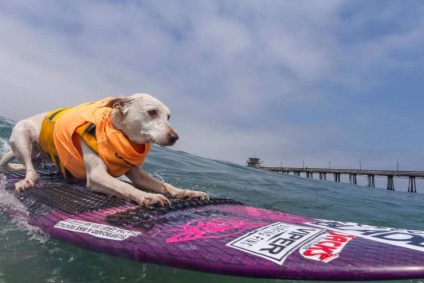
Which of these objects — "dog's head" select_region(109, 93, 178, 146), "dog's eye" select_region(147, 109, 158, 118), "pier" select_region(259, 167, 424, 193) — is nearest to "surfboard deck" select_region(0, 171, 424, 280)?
"dog's head" select_region(109, 93, 178, 146)

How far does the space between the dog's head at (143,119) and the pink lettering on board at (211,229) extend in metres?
1.18

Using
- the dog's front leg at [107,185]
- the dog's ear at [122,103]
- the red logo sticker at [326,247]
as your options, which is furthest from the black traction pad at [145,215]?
the red logo sticker at [326,247]

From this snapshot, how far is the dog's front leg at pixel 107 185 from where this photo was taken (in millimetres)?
3945

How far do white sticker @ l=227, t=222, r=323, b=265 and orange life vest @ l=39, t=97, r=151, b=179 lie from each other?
6.95ft

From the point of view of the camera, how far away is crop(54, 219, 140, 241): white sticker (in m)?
3.21

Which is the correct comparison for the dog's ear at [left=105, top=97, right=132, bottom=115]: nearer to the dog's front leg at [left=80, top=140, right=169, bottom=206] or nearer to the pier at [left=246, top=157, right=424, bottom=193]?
the dog's front leg at [left=80, top=140, right=169, bottom=206]

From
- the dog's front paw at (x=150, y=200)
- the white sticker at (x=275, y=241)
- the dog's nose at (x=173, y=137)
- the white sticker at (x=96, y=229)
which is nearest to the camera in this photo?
the white sticker at (x=275, y=241)

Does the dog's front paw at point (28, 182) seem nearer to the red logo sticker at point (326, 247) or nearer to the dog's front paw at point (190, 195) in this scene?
the dog's front paw at point (190, 195)

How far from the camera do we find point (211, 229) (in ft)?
10.4

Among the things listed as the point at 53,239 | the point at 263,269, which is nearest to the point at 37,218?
the point at 53,239

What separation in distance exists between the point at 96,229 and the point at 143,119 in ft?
4.74

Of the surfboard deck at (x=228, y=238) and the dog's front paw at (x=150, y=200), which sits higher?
the dog's front paw at (x=150, y=200)

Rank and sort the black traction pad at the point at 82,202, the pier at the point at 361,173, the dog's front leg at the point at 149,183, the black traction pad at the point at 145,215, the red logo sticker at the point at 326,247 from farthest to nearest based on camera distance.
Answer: the pier at the point at 361,173, the dog's front leg at the point at 149,183, the black traction pad at the point at 82,202, the black traction pad at the point at 145,215, the red logo sticker at the point at 326,247

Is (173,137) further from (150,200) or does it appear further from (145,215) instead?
(145,215)
